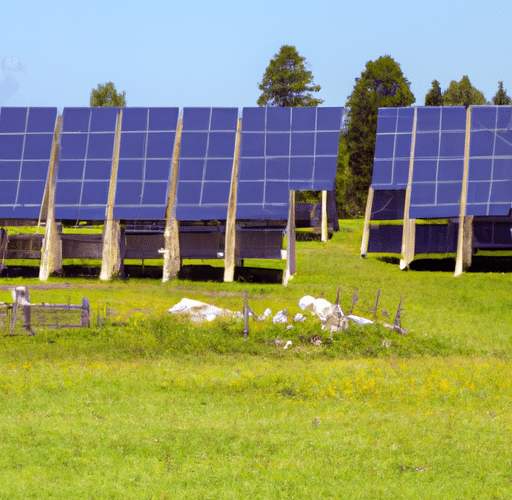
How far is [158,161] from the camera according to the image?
1505 inches

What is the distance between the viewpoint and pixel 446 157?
40.3 meters

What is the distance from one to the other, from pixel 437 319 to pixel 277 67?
4691 centimetres

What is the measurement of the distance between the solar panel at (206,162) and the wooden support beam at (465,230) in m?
10.9

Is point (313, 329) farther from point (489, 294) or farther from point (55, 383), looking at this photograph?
point (489, 294)

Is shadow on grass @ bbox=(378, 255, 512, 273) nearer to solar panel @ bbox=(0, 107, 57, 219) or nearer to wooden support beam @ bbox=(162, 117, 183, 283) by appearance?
wooden support beam @ bbox=(162, 117, 183, 283)

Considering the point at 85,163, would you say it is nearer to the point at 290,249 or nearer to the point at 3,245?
the point at 3,245

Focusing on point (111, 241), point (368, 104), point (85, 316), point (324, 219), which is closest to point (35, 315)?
point (85, 316)

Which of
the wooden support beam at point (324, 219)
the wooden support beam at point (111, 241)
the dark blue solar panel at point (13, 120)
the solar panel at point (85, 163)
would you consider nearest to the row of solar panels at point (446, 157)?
the wooden support beam at point (111, 241)

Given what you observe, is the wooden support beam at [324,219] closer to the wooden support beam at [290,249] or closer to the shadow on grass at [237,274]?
the shadow on grass at [237,274]

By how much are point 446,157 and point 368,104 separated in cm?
3028

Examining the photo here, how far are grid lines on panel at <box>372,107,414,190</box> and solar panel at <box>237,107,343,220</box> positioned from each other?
12.9ft

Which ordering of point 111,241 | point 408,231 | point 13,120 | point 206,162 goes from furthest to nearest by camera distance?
point 408,231 → point 13,120 → point 206,162 → point 111,241

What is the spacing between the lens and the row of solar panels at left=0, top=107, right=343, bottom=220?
3725 cm

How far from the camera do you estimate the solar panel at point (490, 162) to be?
39125mm
